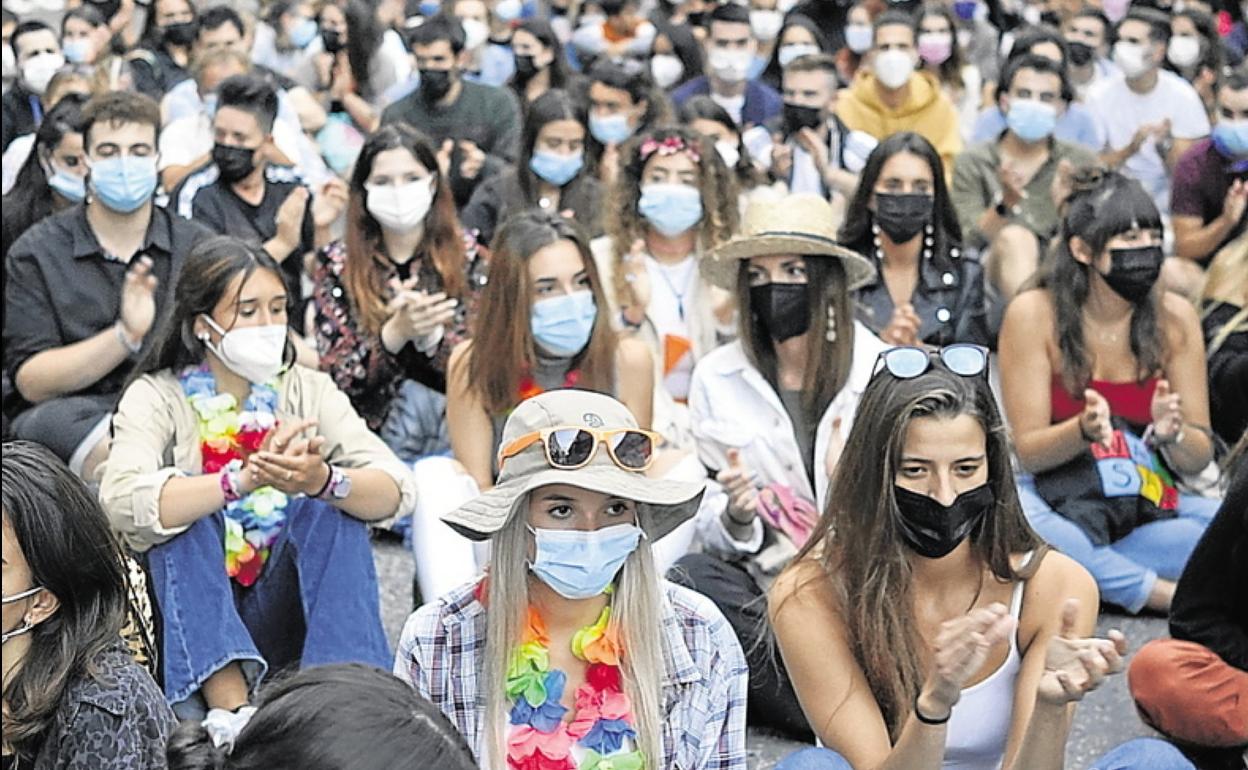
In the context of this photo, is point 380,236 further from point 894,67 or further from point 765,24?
point 765,24

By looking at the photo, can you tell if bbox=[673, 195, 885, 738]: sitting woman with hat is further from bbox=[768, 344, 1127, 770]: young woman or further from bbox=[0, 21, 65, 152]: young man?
bbox=[0, 21, 65, 152]: young man

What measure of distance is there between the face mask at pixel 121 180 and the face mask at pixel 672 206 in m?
1.50

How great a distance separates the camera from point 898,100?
8.14 m

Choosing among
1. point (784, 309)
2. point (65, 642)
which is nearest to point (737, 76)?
point (784, 309)

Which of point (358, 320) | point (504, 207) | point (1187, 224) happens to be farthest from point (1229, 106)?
point (358, 320)

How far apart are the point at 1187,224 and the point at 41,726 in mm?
5035

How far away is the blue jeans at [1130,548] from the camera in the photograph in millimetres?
4672

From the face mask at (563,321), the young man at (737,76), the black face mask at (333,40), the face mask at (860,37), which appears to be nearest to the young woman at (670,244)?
the face mask at (563,321)

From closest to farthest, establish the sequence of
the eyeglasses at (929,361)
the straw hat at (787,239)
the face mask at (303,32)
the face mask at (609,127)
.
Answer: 1. the eyeglasses at (929,361)
2. the straw hat at (787,239)
3. the face mask at (609,127)
4. the face mask at (303,32)

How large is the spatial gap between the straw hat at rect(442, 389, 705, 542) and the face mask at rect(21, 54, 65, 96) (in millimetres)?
6264

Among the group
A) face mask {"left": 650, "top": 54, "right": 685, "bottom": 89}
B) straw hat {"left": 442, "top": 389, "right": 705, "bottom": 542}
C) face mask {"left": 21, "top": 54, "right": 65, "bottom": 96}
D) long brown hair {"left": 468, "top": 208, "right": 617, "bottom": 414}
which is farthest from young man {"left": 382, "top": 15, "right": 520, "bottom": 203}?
straw hat {"left": 442, "top": 389, "right": 705, "bottom": 542}

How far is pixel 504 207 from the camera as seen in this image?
263 inches

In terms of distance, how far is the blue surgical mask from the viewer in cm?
664

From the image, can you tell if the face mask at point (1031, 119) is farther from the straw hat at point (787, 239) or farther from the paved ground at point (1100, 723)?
the paved ground at point (1100, 723)
